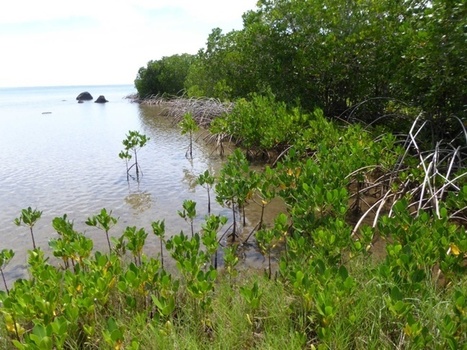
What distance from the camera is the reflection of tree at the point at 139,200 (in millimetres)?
6184

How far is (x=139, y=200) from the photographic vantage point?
6551 mm

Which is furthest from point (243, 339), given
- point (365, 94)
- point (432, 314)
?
point (365, 94)

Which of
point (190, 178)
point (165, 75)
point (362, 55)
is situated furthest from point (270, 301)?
point (165, 75)

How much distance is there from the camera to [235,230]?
16.2 feet

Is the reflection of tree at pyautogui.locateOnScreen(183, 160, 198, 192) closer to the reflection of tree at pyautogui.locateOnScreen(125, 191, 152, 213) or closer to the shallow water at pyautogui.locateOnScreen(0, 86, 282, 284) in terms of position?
the shallow water at pyautogui.locateOnScreen(0, 86, 282, 284)

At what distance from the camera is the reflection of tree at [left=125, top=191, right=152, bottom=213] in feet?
20.3

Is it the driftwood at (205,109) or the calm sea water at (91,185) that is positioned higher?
the driftwood at (205,109)

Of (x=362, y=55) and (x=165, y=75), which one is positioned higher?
(x=165, y=75)

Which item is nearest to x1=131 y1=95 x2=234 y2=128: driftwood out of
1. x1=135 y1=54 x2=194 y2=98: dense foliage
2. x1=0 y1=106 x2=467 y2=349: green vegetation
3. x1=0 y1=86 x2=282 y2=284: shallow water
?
x1=0 y1=86 x2=282 y2=284: shallow water

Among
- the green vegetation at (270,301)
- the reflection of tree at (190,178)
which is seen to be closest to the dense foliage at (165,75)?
the reflection of tree at (190,178)

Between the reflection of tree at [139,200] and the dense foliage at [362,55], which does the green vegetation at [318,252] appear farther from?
the reflection of tree at [139,200]

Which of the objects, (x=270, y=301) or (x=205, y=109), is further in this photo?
(x=205, y=109)

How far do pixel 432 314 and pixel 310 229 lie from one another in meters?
1.41

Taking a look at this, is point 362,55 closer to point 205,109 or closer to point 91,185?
point 91,185
